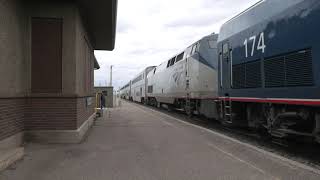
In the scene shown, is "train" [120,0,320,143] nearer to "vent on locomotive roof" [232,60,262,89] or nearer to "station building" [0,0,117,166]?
"vent on locomotive roof" [232,60,262,89]

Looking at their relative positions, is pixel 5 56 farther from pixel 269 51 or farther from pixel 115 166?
pixel 269 51

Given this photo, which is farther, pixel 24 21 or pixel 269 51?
pixel 24 21

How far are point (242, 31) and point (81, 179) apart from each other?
6.81 meters

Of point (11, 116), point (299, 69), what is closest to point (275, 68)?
point (299, 69)

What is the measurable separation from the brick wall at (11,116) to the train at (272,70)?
233 inches

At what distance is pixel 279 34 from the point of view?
10.4 m

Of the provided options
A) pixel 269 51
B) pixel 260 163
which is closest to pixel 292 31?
pixel 269 51

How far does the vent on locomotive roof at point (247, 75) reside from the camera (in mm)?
11789

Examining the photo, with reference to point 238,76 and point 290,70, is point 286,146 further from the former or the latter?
point 290,70

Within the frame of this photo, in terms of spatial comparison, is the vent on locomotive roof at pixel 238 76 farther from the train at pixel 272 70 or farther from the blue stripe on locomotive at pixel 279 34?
the blue stripe on locomotive at pixel 279 34

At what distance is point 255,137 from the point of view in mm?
14492

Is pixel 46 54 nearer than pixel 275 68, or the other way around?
pixel 275 68

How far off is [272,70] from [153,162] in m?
3.52

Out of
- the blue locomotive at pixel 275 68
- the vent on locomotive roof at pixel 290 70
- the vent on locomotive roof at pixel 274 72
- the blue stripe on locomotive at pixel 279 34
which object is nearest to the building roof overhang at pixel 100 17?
the blue locomotive at pixel 275 68
